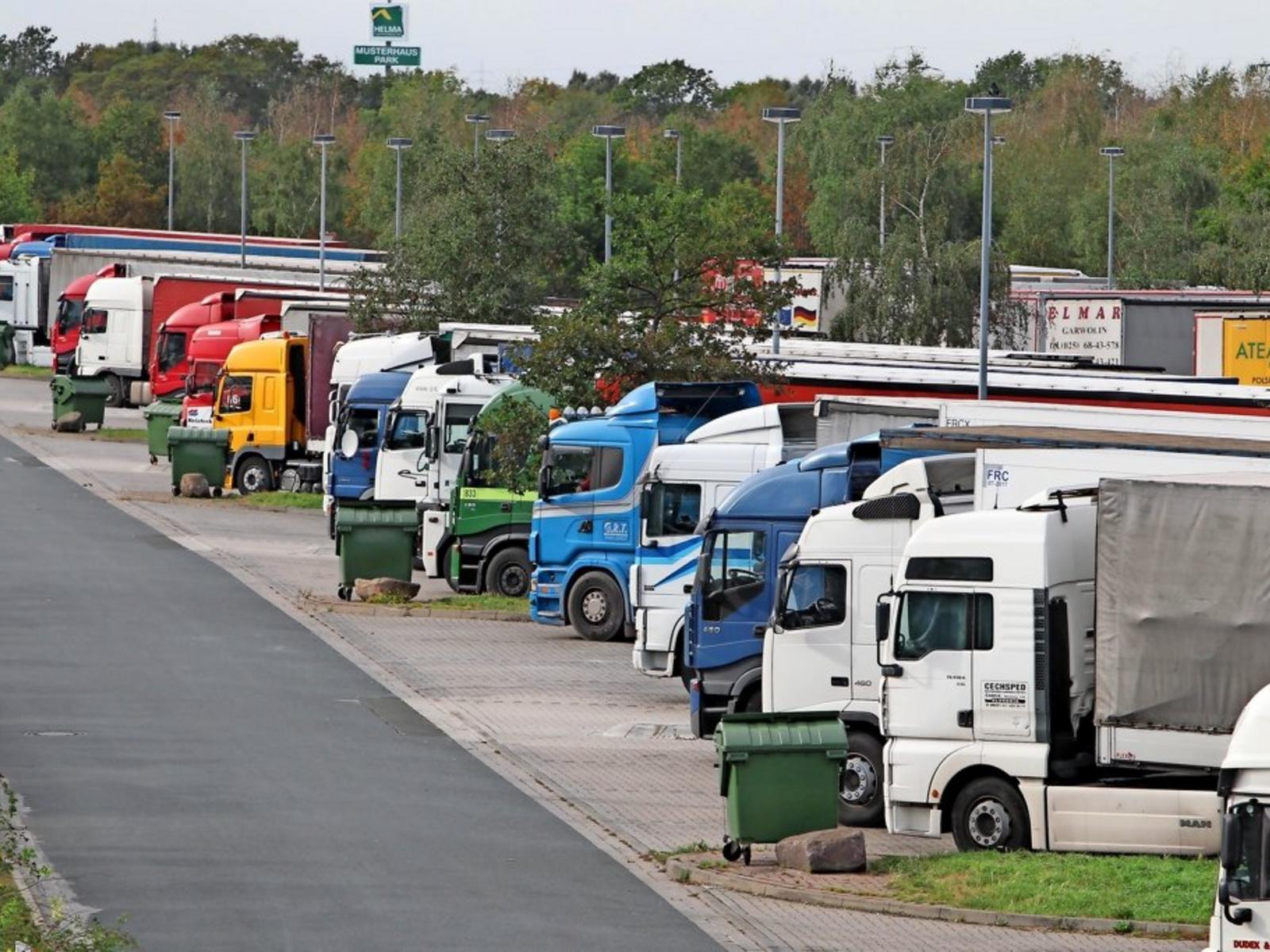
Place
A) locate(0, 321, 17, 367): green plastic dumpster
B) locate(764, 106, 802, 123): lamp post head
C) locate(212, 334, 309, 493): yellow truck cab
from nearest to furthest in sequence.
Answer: locate(764, 106, 802, 123): lamp post head < locate(212, 334, 309, 493): yellow truck cab < locate(0, 321, 17, 367): green plastic dumpster

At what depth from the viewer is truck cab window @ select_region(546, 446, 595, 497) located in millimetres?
31781

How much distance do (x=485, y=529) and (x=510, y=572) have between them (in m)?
0.76

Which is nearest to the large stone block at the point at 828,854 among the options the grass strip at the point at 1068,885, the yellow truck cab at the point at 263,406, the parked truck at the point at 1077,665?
the grass strip at the point at 1068,885

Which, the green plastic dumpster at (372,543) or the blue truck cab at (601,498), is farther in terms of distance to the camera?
the green plastic dumpster at (372,543)

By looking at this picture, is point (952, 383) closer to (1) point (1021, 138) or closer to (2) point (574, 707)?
(2) point (574, 707)

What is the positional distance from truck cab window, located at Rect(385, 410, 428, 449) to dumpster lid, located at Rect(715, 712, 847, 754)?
70.1ft

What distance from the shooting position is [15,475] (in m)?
53.0

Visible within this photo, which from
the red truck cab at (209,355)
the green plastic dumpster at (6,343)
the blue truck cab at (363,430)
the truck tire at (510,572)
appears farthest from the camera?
the green plastic dumpster at (6,343)

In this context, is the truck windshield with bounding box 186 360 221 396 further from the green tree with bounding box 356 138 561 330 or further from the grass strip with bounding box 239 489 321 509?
the grass strip with bounding box 239 489 321 509

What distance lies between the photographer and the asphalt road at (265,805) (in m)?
16.4

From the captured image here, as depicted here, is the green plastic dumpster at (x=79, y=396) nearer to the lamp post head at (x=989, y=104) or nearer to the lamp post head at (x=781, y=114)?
the lamp post head at (x=781, y=114)

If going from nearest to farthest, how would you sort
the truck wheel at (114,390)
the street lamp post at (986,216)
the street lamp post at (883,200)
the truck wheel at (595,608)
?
the truck wheel at (595,608)
the street lamp post at (986,216)
the truck wheel at (114,390)
the street lamp post at (883,200)

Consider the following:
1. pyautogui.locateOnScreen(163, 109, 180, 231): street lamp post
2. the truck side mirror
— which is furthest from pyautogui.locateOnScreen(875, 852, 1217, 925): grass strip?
pyautogui.locateOnScreen(163, 109, 180, 231): street lamp post

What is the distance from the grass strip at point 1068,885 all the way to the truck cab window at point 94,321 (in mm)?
51465
